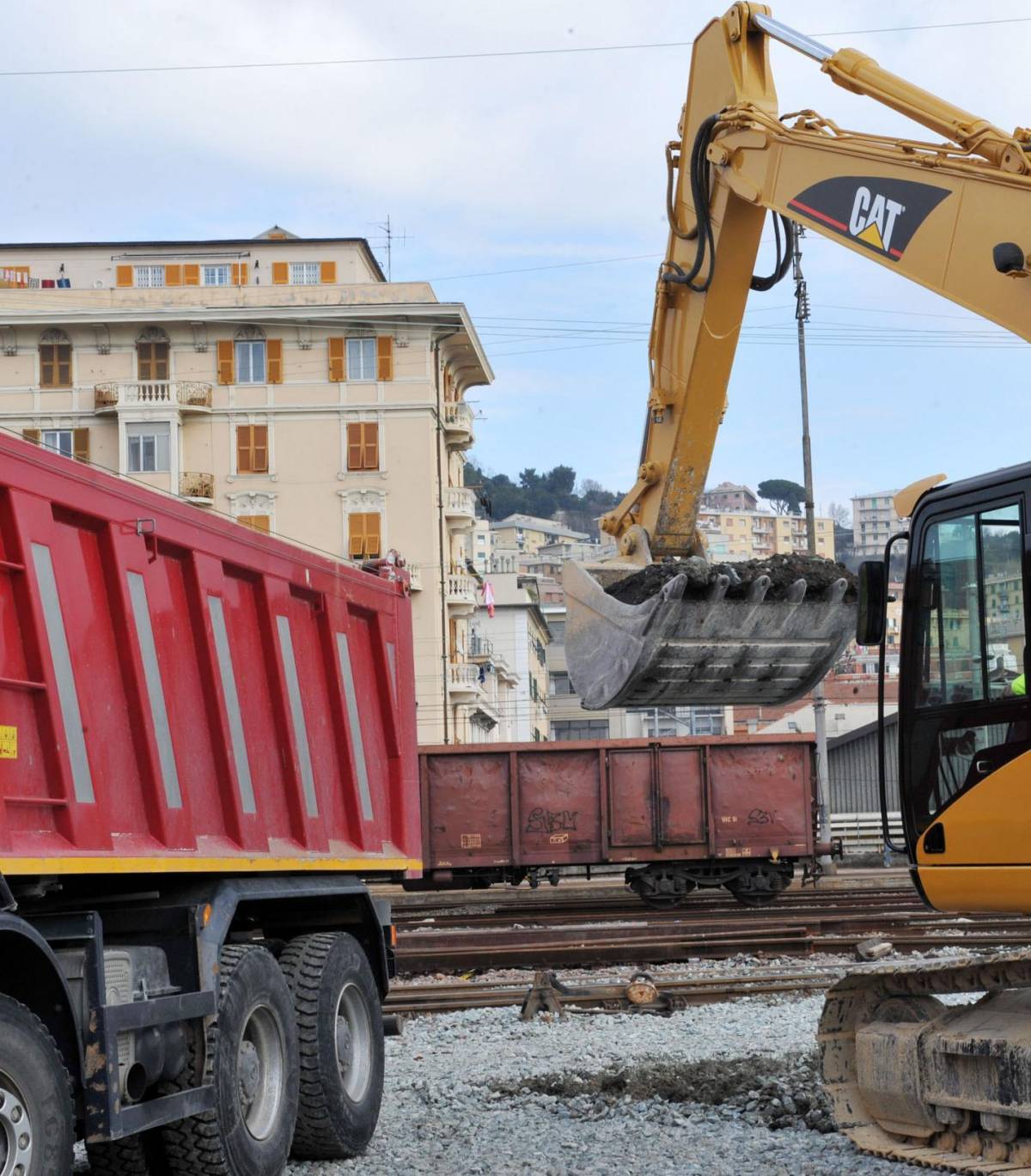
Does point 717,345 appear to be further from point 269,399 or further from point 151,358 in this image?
point 151,358

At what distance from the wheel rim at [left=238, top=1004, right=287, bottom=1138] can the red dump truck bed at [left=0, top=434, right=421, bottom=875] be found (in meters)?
0.79

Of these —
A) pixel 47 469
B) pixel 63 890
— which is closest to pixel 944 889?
pixel 63 890

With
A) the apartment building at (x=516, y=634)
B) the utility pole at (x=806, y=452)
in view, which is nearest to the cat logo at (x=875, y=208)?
the utility pole at (x=806, y=452)

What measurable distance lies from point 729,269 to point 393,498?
128 feet

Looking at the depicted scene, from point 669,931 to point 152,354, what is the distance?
3638cm

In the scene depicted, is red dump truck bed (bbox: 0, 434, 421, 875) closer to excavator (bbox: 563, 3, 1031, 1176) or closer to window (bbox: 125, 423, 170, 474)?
excavator (bbox: 563, 3, 1031, 1176)

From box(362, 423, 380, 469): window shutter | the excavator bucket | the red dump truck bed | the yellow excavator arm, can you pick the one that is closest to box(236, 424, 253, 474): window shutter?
box(362, 423, 380, 469): window shutter

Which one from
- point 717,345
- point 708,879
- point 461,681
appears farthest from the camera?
point 461,681

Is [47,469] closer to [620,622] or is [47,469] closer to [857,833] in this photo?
[620,622]

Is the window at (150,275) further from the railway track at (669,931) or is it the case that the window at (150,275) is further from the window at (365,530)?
the railway track at (669,931)

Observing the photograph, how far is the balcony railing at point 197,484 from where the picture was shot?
48594 millimetres

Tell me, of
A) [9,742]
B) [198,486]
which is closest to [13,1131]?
[9,742]

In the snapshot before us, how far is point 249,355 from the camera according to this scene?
161 feet

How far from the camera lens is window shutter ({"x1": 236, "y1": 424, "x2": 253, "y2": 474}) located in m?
48.9
